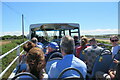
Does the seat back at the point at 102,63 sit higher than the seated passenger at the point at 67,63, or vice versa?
the seated passenger at the point at 67,63

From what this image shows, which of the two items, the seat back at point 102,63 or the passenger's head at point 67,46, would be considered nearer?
the passenger's head at point 67,46

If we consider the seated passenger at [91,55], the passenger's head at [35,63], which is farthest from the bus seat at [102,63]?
the passenger's head at [35,63]

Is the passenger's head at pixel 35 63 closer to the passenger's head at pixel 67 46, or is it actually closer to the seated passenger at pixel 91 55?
the passenger's head at pixel 67 46

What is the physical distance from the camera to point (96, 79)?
3463mm

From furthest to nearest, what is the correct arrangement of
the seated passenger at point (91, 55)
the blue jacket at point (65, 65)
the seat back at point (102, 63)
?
the seated passenger at point (91, 55)
the seat back at point (102, 63)
the blue jacket at point (65, 65)

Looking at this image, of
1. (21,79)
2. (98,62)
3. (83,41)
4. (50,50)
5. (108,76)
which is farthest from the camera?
(83,41)

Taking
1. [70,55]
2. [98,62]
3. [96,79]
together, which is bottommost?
[96,79]

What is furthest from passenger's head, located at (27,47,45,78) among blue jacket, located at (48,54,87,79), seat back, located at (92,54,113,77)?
seat back, located at (92,54,113,77)

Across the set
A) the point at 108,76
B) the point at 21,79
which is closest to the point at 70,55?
the point at 21,79

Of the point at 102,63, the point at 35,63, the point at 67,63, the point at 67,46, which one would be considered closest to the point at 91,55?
the point at 102,63

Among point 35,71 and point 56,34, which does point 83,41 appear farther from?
point 56,34

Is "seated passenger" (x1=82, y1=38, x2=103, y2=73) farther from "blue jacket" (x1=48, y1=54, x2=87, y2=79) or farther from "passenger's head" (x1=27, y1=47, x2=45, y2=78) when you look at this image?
"passenger's head" (x1=27, y1=47, x2=45, y2=78)

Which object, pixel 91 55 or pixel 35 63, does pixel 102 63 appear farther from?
pixel 35 63

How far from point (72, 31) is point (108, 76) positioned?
530cm
